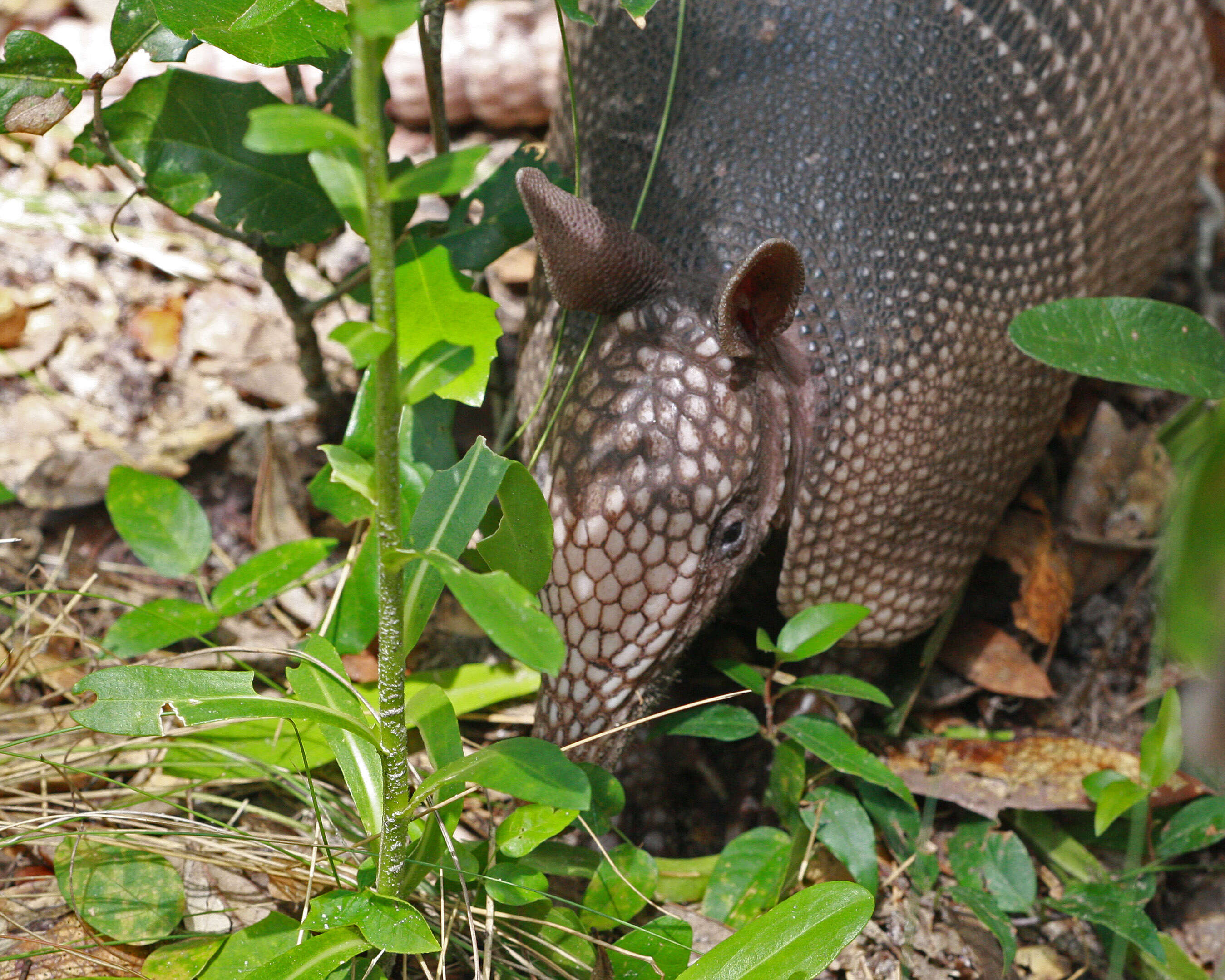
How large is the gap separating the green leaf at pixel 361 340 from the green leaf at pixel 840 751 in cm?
128

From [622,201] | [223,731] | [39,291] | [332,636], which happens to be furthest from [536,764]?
[39,291]

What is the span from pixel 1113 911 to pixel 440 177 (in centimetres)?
200

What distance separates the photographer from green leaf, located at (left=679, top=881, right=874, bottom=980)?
1611 millimetres

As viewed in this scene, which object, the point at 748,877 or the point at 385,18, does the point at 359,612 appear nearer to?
the point at 748,877

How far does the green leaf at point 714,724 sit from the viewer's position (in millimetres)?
2162

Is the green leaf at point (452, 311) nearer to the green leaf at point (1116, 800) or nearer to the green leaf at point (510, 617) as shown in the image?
the green leaf at point (510, 617)

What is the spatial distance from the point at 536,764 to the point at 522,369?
1256mm

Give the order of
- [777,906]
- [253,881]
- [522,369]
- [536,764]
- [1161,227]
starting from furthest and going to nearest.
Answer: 1. [1161,227]
2. [522,369]
3. [253,881]
4. [777,906]
5. [536,764]

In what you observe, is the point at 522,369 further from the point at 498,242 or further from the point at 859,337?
the point at 859,337

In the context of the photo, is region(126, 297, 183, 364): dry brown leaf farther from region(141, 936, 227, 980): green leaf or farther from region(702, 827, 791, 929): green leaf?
region(702, 827, 791, 929): green leaf

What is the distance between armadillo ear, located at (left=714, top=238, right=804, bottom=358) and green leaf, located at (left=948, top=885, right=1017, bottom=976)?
122 centimetres

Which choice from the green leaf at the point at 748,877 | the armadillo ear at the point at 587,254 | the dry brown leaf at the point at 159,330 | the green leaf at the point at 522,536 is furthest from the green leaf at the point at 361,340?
the dry brown leaf at the point at 159,330

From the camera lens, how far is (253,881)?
2.00 meters

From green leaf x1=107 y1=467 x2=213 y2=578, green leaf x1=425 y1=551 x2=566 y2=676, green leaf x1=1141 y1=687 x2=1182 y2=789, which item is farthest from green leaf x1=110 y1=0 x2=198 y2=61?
green leaf x1=1141 y1=687 x2=1182 y2=789
